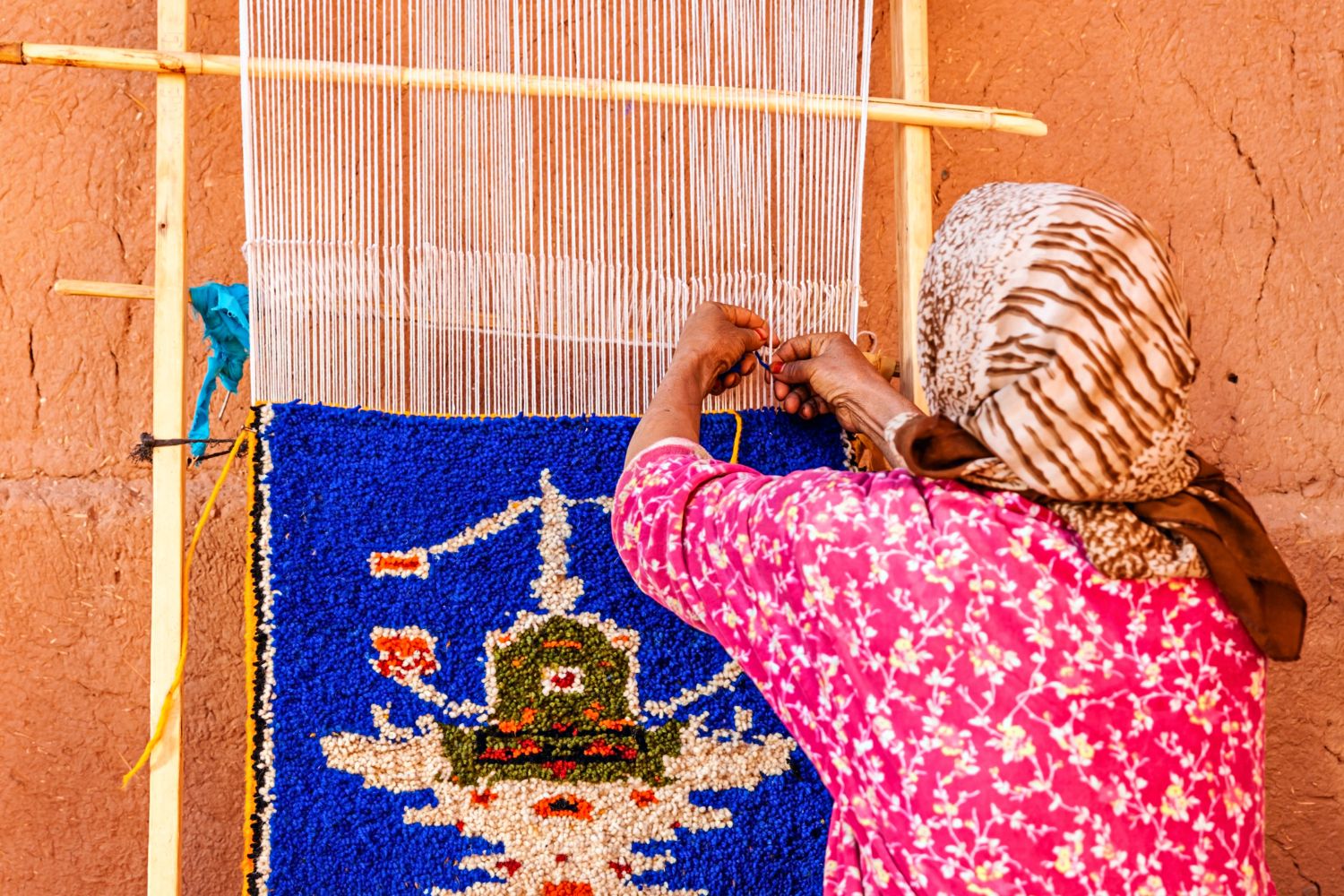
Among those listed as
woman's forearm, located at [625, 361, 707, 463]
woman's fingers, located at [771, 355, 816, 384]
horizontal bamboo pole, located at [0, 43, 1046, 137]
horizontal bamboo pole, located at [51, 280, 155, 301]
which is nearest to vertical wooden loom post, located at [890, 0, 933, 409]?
horizontal bamboo pole, located at [0, 43, 1046, 137]

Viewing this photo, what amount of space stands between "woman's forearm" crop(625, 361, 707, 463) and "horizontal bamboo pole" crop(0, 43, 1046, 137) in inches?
14.9

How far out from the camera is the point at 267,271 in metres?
1.44

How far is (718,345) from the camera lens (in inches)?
56.7

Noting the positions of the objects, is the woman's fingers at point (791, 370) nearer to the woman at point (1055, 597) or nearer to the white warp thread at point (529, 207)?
the white warp thread at point (529, 207)

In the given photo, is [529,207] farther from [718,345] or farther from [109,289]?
[109,289]

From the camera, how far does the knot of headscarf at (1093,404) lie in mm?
980

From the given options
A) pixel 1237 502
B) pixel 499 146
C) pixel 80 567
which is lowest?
pixel 80 567

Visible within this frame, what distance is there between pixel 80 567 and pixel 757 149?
1294mm

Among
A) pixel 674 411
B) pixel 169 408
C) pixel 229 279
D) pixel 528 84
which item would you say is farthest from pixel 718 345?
pixel 229 279

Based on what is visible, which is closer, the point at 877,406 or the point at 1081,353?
the point at 1081,353

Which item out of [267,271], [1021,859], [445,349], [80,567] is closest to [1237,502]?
[1021,859]

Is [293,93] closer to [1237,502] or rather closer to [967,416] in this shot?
[967,416]

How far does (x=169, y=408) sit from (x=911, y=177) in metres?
1.05

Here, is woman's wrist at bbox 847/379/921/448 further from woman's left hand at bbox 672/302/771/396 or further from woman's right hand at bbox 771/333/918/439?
woman's left hand at bbox 672/302/771/396
